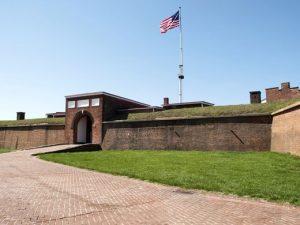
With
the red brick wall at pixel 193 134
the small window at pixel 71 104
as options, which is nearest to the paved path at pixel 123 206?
the red brick wall at pixel 193 134

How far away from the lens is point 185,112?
2722 centimetres

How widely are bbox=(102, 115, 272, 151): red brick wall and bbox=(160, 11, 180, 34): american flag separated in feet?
39.3

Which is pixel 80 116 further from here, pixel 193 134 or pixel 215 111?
pixel 215 111

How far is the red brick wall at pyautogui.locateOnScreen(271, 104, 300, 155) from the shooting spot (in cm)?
1666

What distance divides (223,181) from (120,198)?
374 centimetres

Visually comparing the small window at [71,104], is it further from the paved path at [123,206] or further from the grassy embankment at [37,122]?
the paved path at [123,206]

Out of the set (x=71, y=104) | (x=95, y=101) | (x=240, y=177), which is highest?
(x=95, y=101)

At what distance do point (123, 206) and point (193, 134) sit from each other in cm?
1782

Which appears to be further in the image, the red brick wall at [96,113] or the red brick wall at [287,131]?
the red brick wall at [96,113]

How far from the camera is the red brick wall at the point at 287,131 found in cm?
1666

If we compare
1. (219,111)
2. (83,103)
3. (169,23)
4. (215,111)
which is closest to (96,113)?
(83,103)

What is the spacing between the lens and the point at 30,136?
3644cm

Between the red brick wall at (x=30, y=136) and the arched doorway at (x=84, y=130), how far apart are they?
71.7 inches

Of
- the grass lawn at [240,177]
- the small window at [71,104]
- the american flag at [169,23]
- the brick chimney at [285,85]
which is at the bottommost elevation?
the grass lawn at [240,177]
